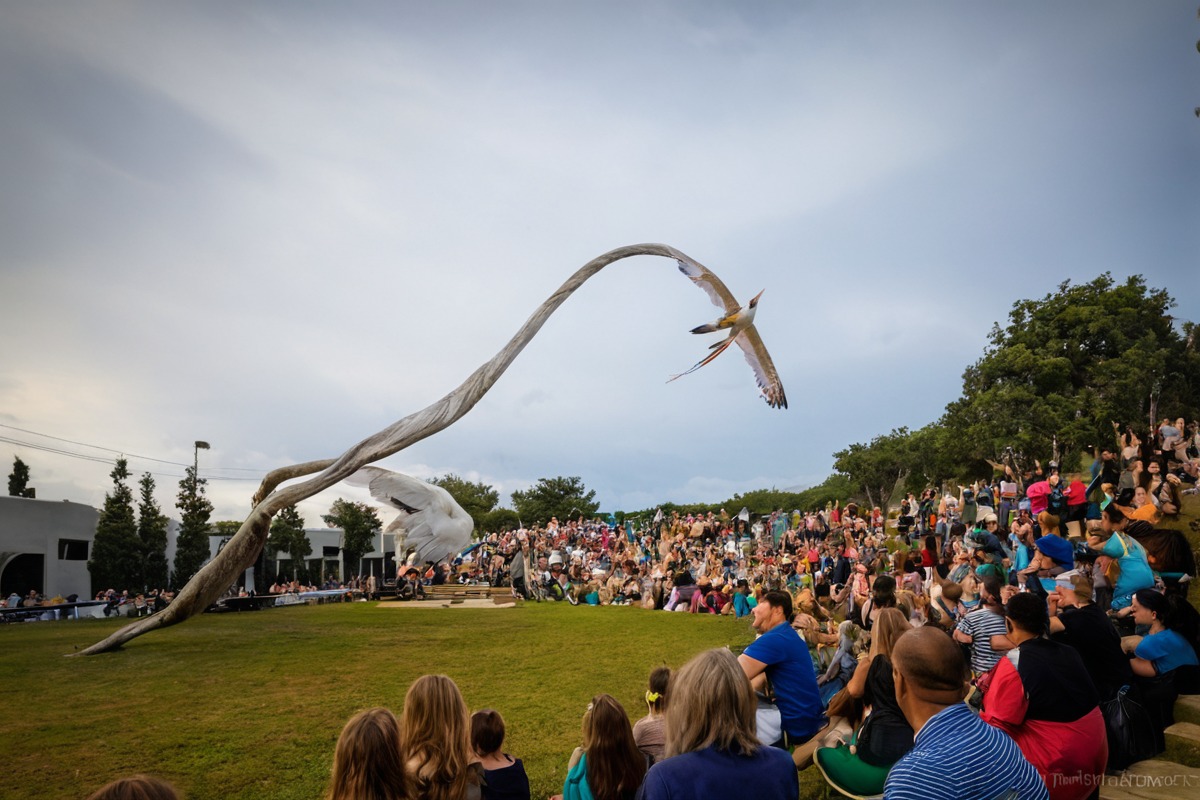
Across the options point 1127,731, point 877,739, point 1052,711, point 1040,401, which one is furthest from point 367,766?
point 1040,401

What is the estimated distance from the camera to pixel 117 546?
2744cm

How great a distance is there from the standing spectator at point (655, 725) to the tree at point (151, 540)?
30204 mm

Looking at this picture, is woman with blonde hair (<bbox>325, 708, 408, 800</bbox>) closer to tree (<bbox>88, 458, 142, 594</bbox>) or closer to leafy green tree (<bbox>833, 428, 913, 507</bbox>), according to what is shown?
tree (<bbox>88, 458, 142, 594</bbox>)

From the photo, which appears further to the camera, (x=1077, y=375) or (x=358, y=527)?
(x=358, y=527)

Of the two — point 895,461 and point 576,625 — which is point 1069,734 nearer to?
point 576,625

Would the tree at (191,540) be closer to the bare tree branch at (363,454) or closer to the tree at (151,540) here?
the tree at (151,540)

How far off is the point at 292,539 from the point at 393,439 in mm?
30472

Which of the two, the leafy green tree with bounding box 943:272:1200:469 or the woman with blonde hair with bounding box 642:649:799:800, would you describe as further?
the leafy green tree with bounding box 943:272:1200:469

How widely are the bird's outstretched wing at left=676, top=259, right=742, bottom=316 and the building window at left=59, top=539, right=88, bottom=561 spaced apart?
29.9 m

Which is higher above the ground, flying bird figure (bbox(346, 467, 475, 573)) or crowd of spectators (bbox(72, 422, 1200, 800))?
flying bird figure (bbox(346, 467, 475, 573))

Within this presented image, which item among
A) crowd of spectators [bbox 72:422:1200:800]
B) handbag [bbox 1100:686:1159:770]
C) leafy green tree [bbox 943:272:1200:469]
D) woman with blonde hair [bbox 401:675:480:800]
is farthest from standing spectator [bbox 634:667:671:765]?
leafy green tree [bbox 943:272:1200:469]

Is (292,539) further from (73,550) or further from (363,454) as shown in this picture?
(363,454)

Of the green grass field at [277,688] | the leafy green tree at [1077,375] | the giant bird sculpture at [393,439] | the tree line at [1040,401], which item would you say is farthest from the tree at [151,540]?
the leafy green tree at [1077,375]

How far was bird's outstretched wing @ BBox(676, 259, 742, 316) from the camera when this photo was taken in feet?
25.4
